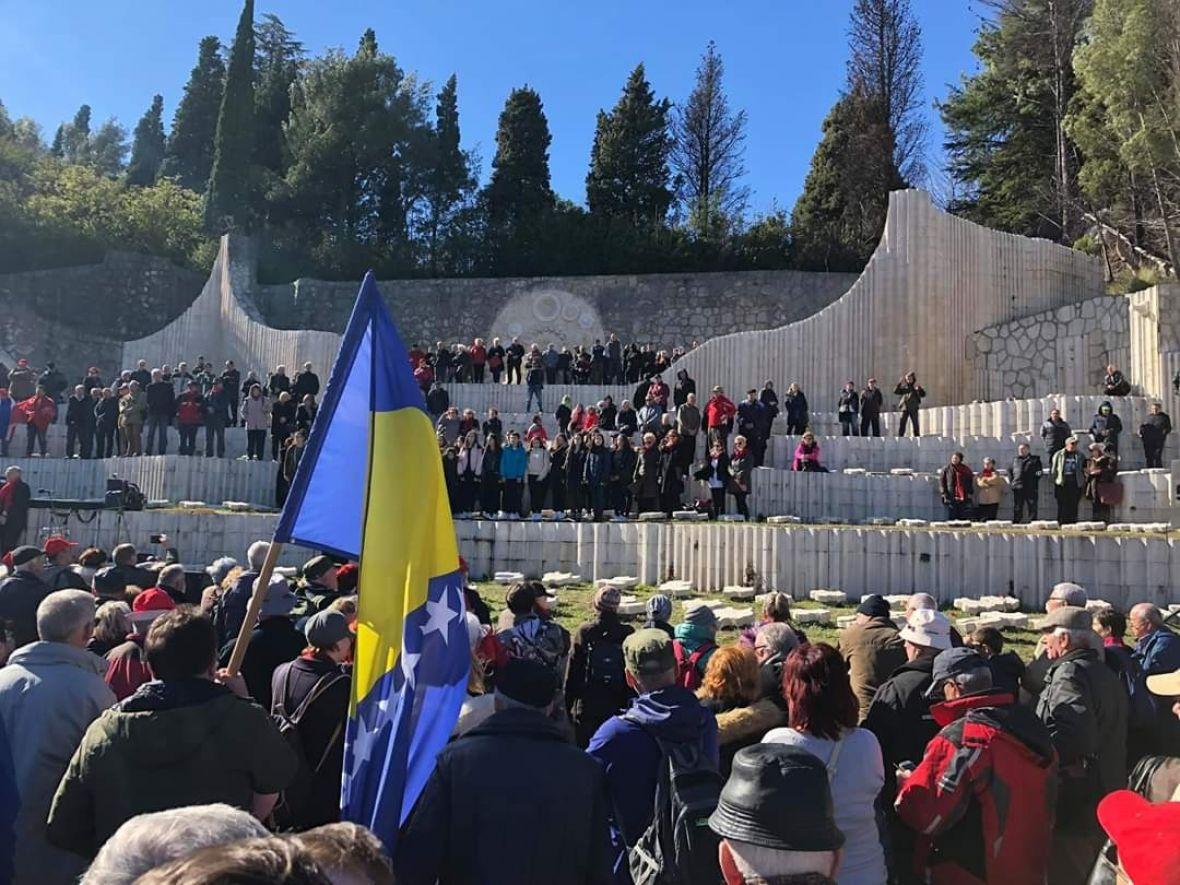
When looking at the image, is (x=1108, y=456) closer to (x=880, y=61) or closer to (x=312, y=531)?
(x=312, y=531)

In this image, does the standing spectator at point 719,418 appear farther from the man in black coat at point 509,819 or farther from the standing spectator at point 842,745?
the man in black coat at point 509,819

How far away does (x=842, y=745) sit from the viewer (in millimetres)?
3199

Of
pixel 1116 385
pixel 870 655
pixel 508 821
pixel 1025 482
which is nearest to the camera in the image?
pixel 508 821

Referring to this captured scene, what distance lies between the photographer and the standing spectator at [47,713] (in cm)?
320

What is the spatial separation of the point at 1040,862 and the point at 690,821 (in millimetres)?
1323

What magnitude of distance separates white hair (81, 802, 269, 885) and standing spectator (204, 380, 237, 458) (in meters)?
18.0

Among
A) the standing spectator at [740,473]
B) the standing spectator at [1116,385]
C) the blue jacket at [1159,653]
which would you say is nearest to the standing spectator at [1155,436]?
the standing spectator at [1116,385]

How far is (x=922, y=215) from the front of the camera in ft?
72.6

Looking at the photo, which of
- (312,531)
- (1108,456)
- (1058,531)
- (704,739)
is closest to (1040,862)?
(704,739)

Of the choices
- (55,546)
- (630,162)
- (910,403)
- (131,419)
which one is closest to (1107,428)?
(910,403)

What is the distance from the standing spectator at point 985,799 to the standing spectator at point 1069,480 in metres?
12.0

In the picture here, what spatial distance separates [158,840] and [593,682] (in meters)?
3.49

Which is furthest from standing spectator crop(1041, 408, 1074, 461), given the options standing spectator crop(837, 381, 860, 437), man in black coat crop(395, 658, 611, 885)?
man in black coat crop(395, 658, 611, 885)

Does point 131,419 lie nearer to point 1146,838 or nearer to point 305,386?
point 305,386
